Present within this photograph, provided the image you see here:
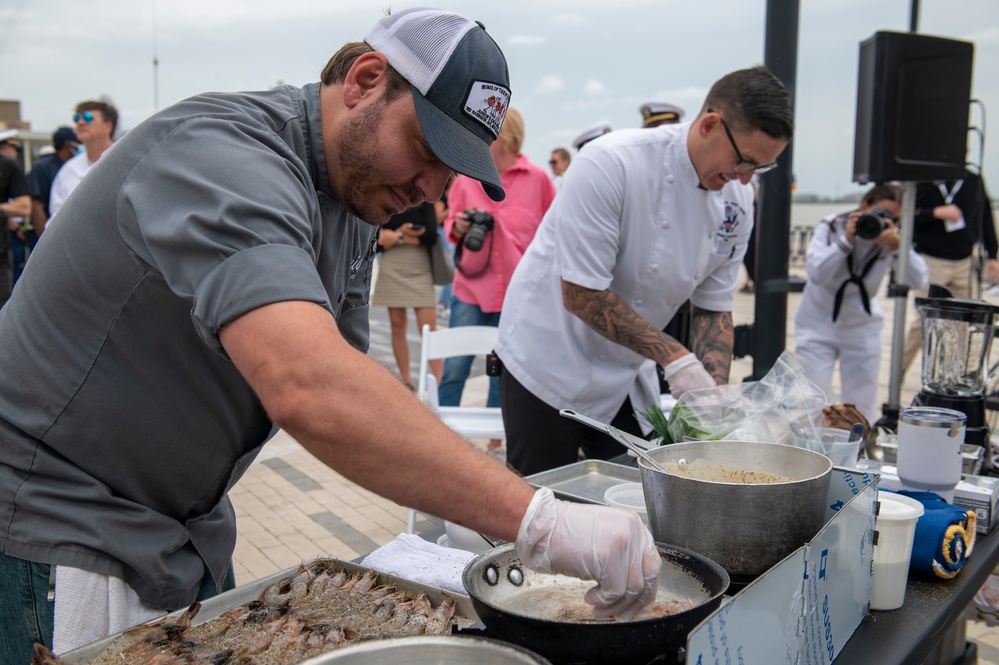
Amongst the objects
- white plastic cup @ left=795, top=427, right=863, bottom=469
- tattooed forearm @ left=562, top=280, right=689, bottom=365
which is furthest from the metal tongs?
tattooed forearm @ left=562, top=280, right=689, bottom=365

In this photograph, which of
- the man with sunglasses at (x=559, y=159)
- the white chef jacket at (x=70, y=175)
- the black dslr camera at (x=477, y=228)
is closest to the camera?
the black dslr camera at (x=477, y=228)

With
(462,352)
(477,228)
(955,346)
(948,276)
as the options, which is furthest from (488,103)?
(948,276)

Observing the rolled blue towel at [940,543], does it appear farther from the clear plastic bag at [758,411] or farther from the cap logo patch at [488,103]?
the cap logo patch at [488,103]

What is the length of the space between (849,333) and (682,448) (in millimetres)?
3773

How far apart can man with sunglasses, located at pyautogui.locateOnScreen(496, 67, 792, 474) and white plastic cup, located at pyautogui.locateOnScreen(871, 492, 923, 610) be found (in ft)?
2.81

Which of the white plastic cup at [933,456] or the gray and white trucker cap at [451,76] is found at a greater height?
the gray and white trucker cap at [451,76]

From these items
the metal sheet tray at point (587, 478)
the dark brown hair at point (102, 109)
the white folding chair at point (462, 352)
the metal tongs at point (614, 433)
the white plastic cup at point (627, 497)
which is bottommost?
the white folding chair at point (462, 352)

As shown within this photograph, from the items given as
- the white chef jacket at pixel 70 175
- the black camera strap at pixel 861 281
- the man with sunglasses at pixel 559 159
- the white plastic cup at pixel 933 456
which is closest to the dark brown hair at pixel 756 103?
the white plastic cup at pixel 933 456

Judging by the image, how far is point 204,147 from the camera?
42.3 inches

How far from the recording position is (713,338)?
2822mm

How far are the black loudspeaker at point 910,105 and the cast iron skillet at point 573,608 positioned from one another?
3.08 m

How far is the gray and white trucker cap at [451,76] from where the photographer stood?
1189 mm

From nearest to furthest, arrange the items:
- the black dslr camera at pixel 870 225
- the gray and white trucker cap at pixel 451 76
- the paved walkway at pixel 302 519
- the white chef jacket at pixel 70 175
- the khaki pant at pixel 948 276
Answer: the gray and white trucker cap at pixel 451 76, the paved walkway at pixel 302 519, the black dslr camera at pixel 870 225, the white chef jacket at pixel 70 175, the khaki pant at pixel 948 276

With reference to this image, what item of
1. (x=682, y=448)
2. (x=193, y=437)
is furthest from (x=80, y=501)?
(x=682, y=448)
